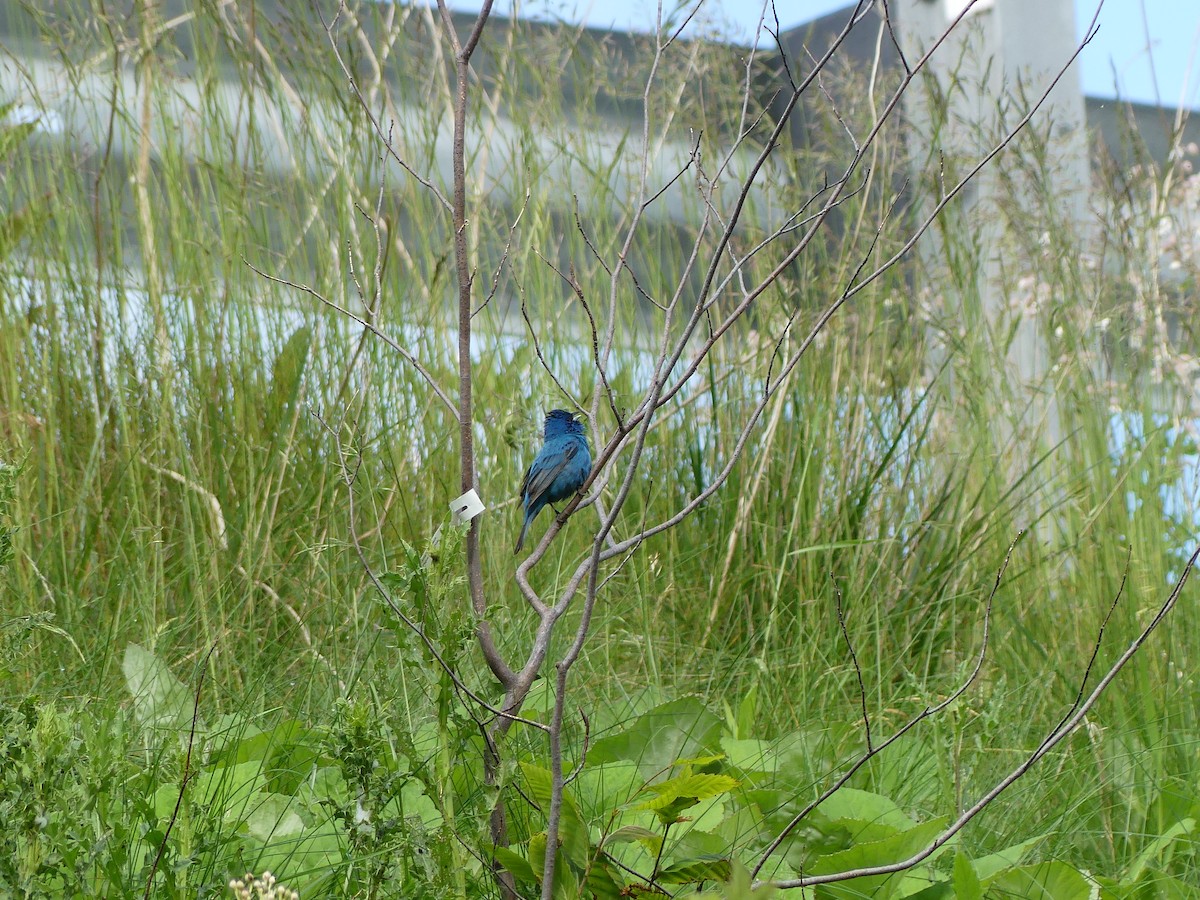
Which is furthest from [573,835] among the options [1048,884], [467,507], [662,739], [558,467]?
[558,467]

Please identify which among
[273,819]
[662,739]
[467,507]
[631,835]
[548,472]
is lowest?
[273,819]

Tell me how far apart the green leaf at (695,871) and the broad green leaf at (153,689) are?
0.80 metres

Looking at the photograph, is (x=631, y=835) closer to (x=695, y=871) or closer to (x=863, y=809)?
(x=695, y=871)

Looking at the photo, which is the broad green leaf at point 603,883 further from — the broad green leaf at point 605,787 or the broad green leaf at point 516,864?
the broad green leaf at point 605,787

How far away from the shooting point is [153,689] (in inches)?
73.1

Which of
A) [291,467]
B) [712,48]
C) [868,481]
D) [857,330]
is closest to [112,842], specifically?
[291,467]

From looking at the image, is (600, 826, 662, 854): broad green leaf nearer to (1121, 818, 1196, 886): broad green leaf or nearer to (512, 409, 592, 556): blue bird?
(1121, 818, 1196, 886): broad green leaf

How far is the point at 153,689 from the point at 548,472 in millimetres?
679

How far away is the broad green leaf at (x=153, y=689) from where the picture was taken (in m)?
1.81

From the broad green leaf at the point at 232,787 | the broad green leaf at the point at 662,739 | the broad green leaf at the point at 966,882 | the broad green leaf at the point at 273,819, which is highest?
the broad green leaf at the point at 966,882

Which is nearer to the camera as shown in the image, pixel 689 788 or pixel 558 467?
pixel 689 788

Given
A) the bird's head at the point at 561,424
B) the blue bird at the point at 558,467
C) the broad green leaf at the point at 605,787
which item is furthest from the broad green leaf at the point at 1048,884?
the bird's head at the point at 561,424

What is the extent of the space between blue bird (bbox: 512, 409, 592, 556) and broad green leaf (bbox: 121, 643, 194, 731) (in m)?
0.56

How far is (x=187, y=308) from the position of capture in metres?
2.59
